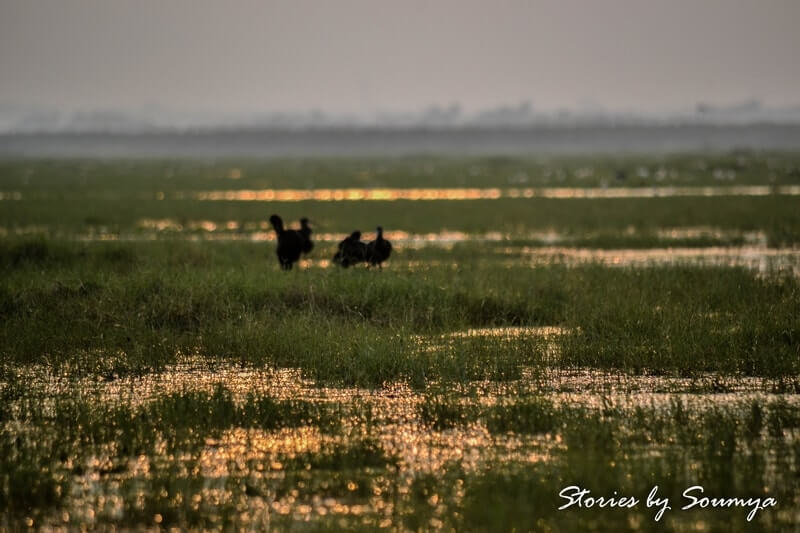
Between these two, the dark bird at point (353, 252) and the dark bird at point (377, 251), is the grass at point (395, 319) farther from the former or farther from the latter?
the dark bird at point (353, 252)

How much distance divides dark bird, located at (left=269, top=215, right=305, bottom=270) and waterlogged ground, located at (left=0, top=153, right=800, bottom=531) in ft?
2.27

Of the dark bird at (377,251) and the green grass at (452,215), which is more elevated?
the dark bird at (377,251)

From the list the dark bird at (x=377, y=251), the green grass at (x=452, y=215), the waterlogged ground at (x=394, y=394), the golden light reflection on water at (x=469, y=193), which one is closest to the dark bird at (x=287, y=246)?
the waterlogged ground at (x=394, y=394)

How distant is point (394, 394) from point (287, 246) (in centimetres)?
782

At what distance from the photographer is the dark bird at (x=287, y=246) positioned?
1766 centimetres

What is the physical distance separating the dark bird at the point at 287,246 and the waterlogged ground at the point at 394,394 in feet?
2.27

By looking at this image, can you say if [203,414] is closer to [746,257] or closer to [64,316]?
[64,316]

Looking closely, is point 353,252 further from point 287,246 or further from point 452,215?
point 452,215

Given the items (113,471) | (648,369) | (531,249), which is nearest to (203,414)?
(113,471)

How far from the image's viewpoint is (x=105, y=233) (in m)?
29.8

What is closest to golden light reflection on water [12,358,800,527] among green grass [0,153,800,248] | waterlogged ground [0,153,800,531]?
waterlogged ground [0,153,800,531]

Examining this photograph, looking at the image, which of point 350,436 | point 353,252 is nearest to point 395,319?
point 353,252

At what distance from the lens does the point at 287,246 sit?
17.7 meters

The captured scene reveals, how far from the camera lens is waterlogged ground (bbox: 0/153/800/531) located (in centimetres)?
716
